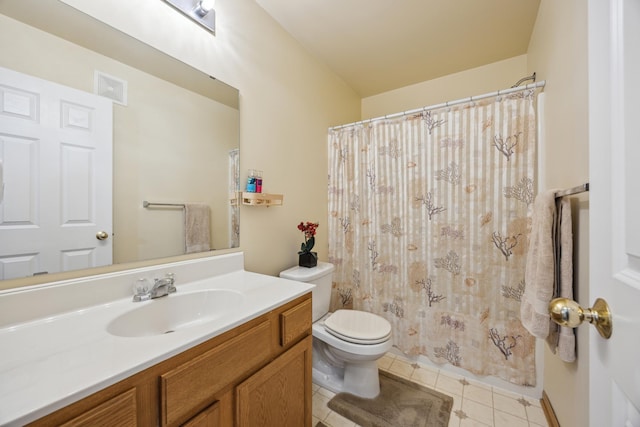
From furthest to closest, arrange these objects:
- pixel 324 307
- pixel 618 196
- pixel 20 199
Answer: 1. pixel 324 307
2. pixel 20 199
3. pixel 618 196

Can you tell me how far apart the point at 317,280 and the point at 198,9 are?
165 cm

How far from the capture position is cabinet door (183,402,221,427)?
2.22 ft

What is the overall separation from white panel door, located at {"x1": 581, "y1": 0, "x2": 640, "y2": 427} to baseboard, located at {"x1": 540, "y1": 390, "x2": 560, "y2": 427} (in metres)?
1.27

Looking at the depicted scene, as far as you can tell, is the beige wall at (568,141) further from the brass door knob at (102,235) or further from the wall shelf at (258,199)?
the brass door knob at (102,235)

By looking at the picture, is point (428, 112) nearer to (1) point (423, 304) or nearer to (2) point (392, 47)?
(2) point (392, 47)

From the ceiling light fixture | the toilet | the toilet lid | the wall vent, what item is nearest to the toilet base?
the toilet

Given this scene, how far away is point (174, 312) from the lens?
3.35 feet

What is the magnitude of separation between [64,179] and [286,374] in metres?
1.09

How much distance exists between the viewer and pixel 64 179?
879mm

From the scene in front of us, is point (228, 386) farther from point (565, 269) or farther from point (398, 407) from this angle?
point (565, 269)

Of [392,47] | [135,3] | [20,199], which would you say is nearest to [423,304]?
[392,47]

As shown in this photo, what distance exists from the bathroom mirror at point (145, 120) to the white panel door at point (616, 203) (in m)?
1.39


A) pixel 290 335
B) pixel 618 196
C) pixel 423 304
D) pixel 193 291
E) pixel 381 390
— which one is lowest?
pixel 381 390

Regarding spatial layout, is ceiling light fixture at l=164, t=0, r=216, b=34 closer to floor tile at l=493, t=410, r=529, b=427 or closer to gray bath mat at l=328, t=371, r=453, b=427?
gray bath mat at l=328, t=371, r=453, b=427
